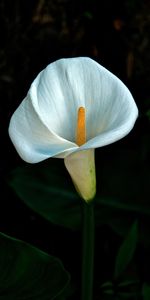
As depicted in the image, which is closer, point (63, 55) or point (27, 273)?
point (27, 273)

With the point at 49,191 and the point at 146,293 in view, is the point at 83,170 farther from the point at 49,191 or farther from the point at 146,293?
the point at 49,191

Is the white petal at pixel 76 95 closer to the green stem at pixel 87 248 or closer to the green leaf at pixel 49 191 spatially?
the green stem at pixel 87 248

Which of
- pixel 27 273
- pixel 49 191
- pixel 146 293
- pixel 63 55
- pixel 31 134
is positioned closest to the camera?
pixel 31 134

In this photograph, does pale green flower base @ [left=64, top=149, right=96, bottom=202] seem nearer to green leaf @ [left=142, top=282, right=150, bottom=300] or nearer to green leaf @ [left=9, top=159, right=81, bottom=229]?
green leaf @ [left=142, top=282, right=150, bottom=300]

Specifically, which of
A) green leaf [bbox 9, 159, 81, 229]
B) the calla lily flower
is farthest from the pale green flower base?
green leaf [bbox 9, 159, 81, 229]

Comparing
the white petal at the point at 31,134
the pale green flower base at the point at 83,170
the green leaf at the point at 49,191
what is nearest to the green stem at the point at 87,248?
the pale green flower base at the point at 83,170

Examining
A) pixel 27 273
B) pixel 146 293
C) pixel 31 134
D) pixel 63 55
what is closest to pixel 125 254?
pixel 146 293

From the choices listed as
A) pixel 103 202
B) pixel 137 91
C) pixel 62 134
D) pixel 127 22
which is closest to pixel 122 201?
pixel 103 202
